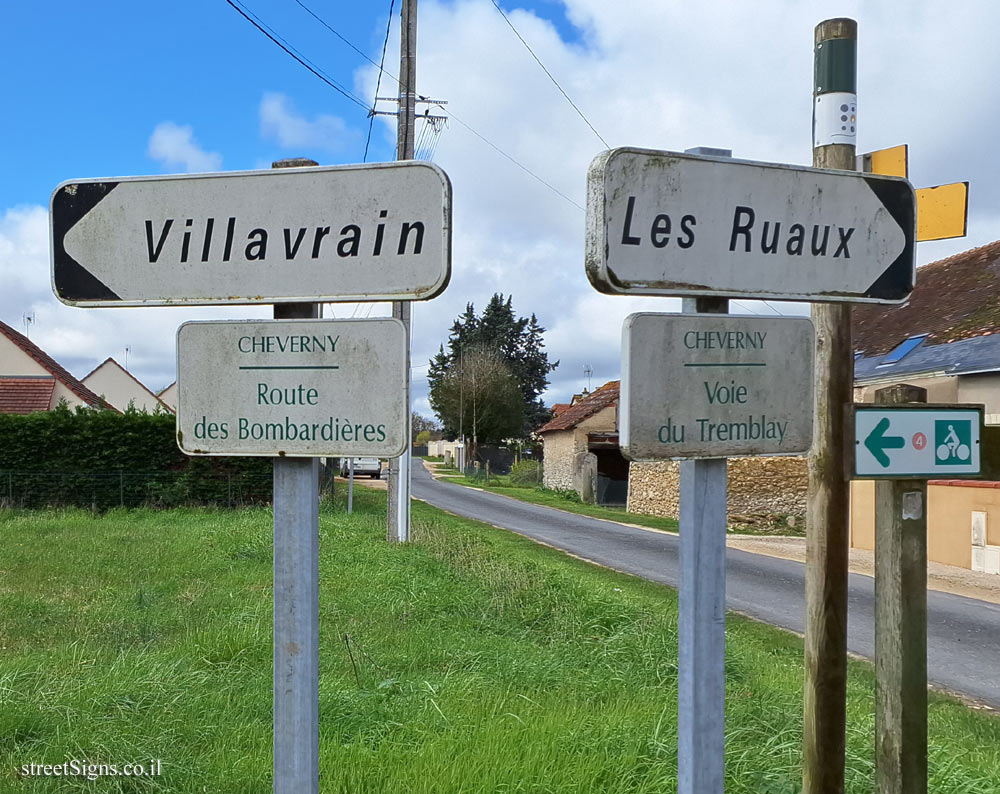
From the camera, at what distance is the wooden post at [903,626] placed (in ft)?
9.67

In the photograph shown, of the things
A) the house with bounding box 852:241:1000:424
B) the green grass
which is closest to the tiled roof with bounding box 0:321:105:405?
the green grass

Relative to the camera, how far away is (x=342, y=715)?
14.9ft

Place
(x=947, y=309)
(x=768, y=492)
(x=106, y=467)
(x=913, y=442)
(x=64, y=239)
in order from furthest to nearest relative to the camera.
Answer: (x=768, y=492), (x=106, y=467), (x=947, y=309), (x=913, y=442), (x=64, y=239)

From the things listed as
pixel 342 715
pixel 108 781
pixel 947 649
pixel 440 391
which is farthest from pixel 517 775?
pixel 440 391

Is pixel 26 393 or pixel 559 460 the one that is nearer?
pixel 26 393

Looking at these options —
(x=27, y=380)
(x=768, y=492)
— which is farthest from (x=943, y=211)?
(x=27, y=380)

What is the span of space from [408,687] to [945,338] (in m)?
15.6

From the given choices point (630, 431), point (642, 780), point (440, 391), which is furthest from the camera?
point (440, 391)

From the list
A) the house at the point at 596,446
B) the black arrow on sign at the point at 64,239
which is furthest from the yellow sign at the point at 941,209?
the house at the point at 596,446

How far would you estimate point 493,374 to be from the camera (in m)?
61.3

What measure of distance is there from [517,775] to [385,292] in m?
2.31

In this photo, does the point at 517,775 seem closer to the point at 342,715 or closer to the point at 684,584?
the point at 342,715

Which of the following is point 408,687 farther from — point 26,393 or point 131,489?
point 26,393

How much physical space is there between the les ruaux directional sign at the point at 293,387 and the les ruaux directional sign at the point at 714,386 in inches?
20.9
